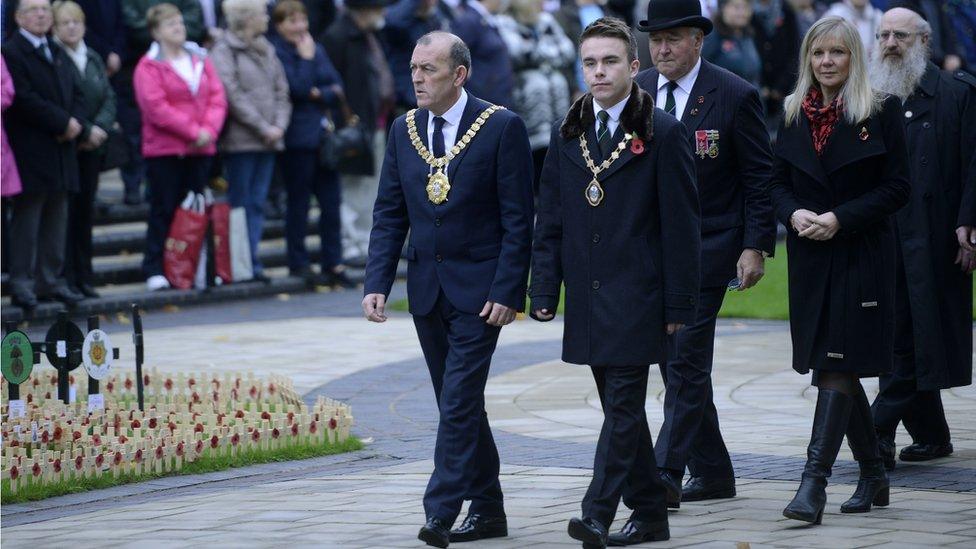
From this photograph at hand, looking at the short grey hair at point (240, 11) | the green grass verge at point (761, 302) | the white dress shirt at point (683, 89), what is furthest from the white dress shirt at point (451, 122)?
the short grey hair at point (240, 11)

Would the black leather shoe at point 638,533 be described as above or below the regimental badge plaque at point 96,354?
below

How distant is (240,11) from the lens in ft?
51.4

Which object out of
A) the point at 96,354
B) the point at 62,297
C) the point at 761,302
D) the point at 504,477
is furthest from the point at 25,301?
the point at 504,477

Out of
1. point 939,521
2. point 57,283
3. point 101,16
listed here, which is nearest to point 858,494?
point 939,521

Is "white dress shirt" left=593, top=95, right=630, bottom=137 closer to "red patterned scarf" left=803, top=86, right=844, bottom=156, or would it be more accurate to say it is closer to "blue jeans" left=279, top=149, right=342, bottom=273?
"red patterned scarf" left=803, top=86, right=844, bottom=156

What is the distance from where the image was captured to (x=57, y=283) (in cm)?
1428

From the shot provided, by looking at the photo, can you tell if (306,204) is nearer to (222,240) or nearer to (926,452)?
(222,240)

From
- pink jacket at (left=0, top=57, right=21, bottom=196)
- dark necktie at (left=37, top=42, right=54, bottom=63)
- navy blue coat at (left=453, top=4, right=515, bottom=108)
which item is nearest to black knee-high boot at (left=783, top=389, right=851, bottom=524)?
pink jacket at (left=0, top=57, right=21, bottom=196)

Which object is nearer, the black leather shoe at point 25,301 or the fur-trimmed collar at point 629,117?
the fur-trimmed collar at point 629,117

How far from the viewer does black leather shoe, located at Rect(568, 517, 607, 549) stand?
20.9ft

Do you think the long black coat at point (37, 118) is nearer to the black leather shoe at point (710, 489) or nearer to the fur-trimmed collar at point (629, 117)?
the black leather shoe at point (710, 489)

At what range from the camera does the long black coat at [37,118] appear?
13742 mm

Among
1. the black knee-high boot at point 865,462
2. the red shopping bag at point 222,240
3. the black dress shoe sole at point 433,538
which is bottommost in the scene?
the black dress shoe sole at point 433,538

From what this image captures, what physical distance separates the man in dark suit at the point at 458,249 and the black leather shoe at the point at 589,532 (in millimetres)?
494
